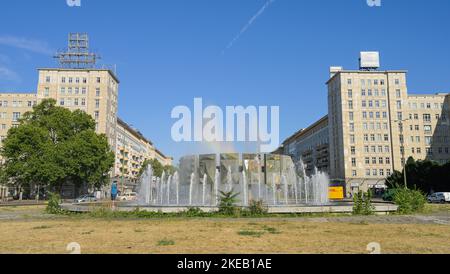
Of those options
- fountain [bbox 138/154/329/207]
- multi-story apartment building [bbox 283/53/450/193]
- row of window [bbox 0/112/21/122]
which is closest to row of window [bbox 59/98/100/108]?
row of window [bbox 0/112/21/122]

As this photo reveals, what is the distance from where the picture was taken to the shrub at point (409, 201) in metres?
22.7

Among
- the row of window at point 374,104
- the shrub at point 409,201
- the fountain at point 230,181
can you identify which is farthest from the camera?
the row of window at point 374,104

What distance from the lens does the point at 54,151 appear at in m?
60.7

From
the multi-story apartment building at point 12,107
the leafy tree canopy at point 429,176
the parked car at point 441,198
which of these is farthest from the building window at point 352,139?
the multi-story apartment building at point 12,107

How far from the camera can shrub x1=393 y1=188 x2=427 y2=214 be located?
22700mm

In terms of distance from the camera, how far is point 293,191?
3847 cm

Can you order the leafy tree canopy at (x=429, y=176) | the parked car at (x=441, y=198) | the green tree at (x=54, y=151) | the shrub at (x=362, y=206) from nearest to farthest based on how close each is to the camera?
the shrub at (x=362, y=206), the parked car at (x=441, y=198), the green tree at (x=54, y=151), the leafy tree canopy at (x=429, y=176)

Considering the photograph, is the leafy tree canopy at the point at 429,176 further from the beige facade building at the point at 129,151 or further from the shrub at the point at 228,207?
the beige facade building at the point at 129,151

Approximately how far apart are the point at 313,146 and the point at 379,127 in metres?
30.4

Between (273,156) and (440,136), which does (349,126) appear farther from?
(273,156)

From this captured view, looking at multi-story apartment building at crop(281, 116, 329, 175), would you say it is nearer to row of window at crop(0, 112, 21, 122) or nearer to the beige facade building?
the beige facade building

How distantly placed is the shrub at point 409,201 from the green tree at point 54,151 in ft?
161

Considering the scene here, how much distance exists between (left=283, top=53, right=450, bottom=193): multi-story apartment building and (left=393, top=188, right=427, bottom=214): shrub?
6432 centimetres

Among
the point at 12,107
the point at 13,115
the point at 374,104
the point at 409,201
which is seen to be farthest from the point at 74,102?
the point at 409,201
